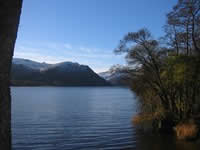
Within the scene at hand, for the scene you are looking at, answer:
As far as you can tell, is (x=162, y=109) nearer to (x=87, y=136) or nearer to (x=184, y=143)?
(x=184, y=143)

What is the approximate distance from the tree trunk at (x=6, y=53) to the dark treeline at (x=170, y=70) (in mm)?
24283

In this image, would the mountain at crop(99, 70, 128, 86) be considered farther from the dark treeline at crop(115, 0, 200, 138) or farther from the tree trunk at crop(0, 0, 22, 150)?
the tree trunk at crop(0, 0, 22, 150)

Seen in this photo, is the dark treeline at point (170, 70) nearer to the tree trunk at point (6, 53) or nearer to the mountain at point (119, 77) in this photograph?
the mountain at point (119, 77)

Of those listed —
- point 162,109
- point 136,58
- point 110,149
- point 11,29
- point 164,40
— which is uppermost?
point 164,40

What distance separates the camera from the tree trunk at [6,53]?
136 inches

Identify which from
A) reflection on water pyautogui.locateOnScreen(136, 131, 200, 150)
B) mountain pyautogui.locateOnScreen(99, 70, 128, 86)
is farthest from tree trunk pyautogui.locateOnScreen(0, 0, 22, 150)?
mountain pyautogui.locateOnScreen(99, 70, 128, 86)

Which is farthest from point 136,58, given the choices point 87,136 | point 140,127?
point 87,136

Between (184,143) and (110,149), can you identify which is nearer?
(110,149)

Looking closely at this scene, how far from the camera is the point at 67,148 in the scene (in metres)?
21.2

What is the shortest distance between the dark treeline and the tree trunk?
24283 millimetres

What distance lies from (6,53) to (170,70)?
25.4m

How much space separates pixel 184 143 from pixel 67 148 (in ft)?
37.1

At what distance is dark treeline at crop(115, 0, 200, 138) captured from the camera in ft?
85.0

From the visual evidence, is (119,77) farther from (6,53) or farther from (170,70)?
(6,53)
